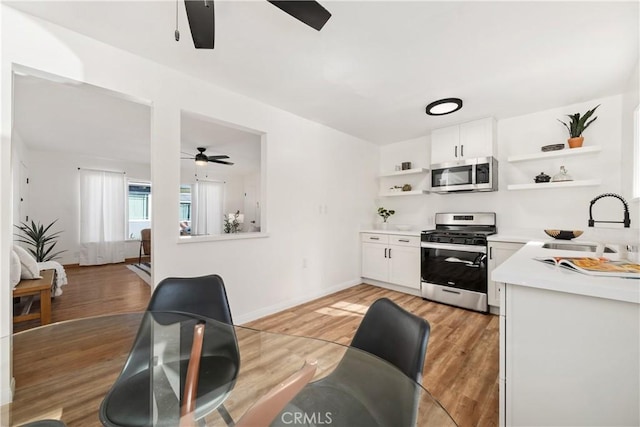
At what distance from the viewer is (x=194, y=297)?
5.04 ft

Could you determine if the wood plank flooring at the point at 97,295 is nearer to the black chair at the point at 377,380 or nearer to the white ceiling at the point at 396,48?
the white ceiling at the point at 396,48

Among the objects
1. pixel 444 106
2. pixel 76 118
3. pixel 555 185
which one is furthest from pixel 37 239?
→ pixel 555 185

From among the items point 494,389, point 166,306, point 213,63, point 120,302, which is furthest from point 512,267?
point 120,302

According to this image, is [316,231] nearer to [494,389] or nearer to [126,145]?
[494,389]

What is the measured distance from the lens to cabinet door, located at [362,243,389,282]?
3.95m

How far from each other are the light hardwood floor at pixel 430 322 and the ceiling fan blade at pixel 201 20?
2424 mm

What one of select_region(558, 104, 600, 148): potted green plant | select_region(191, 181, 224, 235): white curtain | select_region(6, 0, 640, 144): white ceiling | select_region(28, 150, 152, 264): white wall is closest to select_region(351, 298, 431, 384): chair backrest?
select_region(6, 0, 640, 144): white ceiling

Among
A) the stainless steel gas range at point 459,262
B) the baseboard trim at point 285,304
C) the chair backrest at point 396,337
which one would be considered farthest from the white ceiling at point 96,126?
the stainless steel gas range at point 459,262

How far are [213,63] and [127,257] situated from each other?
610cm

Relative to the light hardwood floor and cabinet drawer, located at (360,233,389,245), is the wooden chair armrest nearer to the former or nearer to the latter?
the light hardwood floor

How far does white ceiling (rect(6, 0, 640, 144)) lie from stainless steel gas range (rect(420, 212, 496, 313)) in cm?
153

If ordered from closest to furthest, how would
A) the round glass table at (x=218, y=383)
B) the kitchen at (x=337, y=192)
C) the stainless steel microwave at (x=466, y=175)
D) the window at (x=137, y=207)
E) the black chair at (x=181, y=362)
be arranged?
the round glass table at (x=218, y=383)
the black chair at (x=181, y=362)
the kitchen at (x=337, y=192)
the stainless steel microwave at (x=466, y=175)
the window at (x=137, y=207)

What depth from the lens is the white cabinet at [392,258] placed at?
3.62 m

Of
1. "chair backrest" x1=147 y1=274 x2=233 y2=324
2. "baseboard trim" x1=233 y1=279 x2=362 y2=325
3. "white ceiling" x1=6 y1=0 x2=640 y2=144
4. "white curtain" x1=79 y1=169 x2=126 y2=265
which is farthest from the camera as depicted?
"white curtain" x1=79 y1=169 x2=126 y2=265
